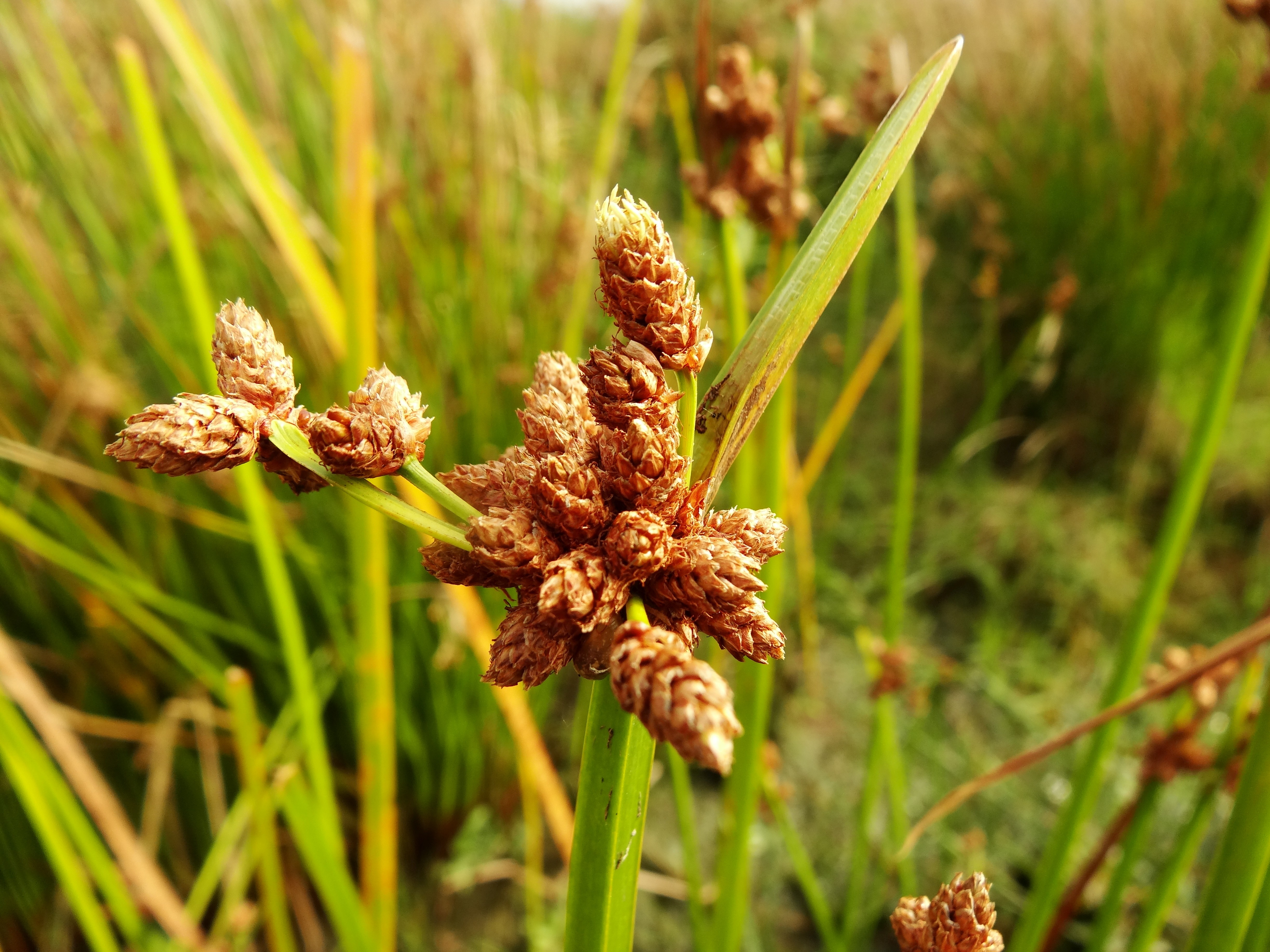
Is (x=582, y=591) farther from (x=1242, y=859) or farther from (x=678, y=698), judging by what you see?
(x=1242, y=859)

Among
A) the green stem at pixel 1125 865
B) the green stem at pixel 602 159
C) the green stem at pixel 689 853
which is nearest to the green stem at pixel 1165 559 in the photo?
the green stem at pixel 1125 865

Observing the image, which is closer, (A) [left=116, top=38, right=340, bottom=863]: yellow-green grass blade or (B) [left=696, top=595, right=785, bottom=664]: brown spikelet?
(B) [left=696, top=595, right=785, bottom=664]: brown spikelet

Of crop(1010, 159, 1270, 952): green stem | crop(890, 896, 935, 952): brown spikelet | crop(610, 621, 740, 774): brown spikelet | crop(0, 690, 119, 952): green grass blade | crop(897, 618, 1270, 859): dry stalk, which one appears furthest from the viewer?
crop(0, 690, 119, 952): green grass blade

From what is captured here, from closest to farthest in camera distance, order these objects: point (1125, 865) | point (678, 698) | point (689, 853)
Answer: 1. point (678, 698)
2. point (1125, 865)
3. point (689, 853)

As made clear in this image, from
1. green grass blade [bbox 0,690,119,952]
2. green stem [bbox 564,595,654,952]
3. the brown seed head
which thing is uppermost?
the brown seed head

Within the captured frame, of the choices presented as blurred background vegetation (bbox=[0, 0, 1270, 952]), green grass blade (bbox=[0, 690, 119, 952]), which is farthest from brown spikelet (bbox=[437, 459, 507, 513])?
green grass blade (bbox=[0, 690, 119, 952])

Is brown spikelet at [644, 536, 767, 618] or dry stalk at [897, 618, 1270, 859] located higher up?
dry stalk at [897, 618, 1270, 859]

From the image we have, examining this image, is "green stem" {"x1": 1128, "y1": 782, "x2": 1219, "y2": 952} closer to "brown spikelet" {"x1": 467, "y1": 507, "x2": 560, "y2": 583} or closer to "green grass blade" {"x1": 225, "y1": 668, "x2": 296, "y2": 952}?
"brown spikelet" {"x1": 467, "y1": 507, "x2": 560, "y2": 583}

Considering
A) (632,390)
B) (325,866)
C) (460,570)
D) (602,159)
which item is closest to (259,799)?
(325,866)
